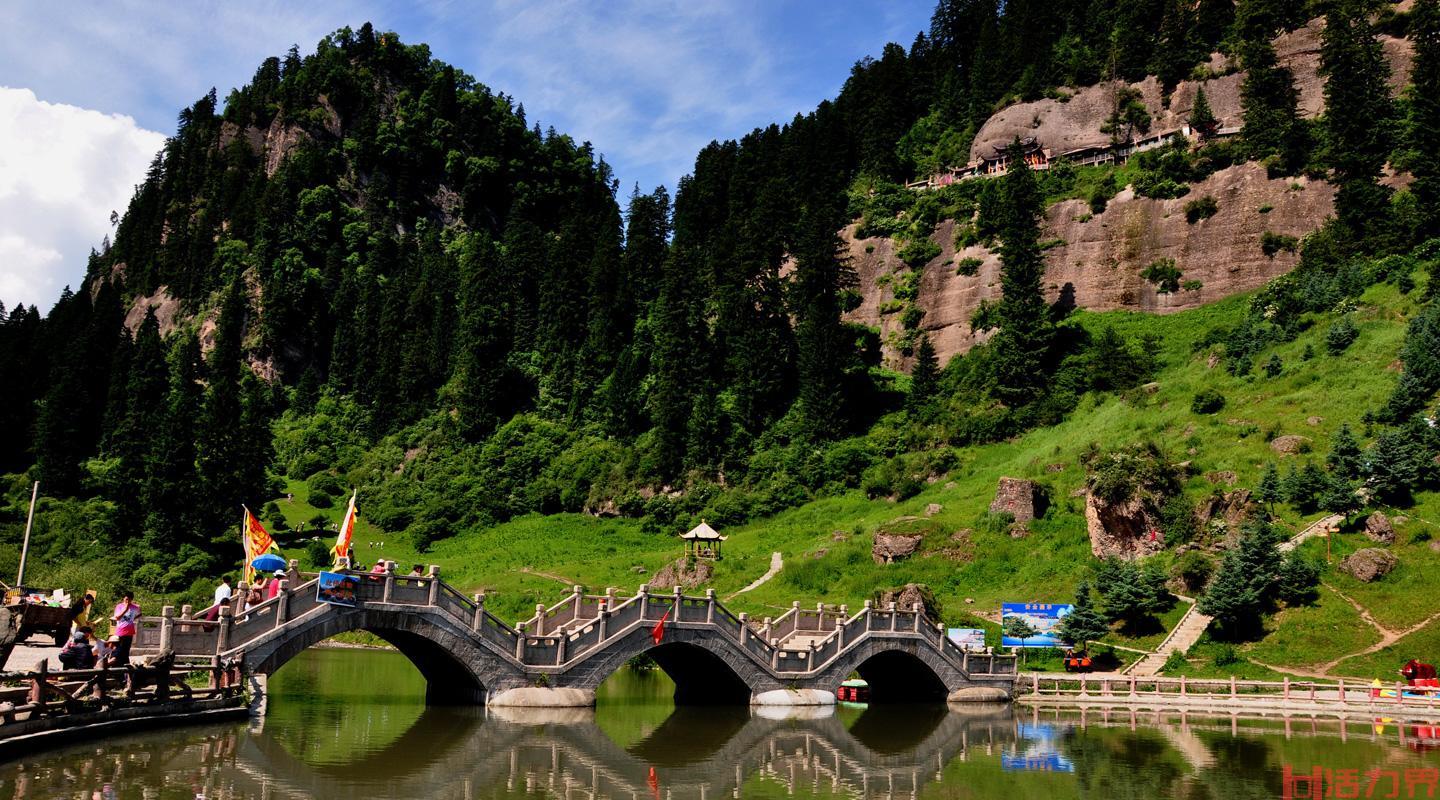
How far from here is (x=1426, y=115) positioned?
270 feet

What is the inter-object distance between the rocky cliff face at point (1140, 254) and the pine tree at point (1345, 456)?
37.2m

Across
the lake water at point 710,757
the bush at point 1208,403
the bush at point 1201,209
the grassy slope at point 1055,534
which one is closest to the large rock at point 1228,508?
the grassy slope at point 1055,534

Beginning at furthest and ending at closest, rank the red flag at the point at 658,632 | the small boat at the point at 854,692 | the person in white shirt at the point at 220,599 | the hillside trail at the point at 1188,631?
the small boat at the point at 854,692 < the hillside trail at the point at 1188,631 < the red flag at the point at 658,632 < the person in white shirt at the point at 220,599

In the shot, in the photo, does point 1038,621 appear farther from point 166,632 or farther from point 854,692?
point 166,632

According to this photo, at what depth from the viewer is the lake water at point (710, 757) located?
2233cm

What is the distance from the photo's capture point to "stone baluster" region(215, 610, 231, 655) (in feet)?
95.5

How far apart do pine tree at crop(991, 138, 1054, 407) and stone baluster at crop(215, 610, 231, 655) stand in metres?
62.4

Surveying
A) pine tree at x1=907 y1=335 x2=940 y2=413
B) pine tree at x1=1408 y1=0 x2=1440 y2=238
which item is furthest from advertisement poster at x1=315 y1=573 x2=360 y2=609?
pine tree at x1=1408 y1=0 x2=1440 y2=238

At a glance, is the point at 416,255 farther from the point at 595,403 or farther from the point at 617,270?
the point at 595,403

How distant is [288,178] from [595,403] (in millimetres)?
61273

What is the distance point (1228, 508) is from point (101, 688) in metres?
47.5

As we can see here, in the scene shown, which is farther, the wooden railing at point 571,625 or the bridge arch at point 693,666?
the bridge arch at point 693,666

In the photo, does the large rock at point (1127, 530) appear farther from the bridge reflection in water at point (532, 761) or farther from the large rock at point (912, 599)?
the bridge reflection in water at point (532, 761)

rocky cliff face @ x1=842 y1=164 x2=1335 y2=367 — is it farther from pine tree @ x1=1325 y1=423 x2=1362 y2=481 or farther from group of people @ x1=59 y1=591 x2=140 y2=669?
group of people @ x1=59 y1=591 x2=140 y2=669
